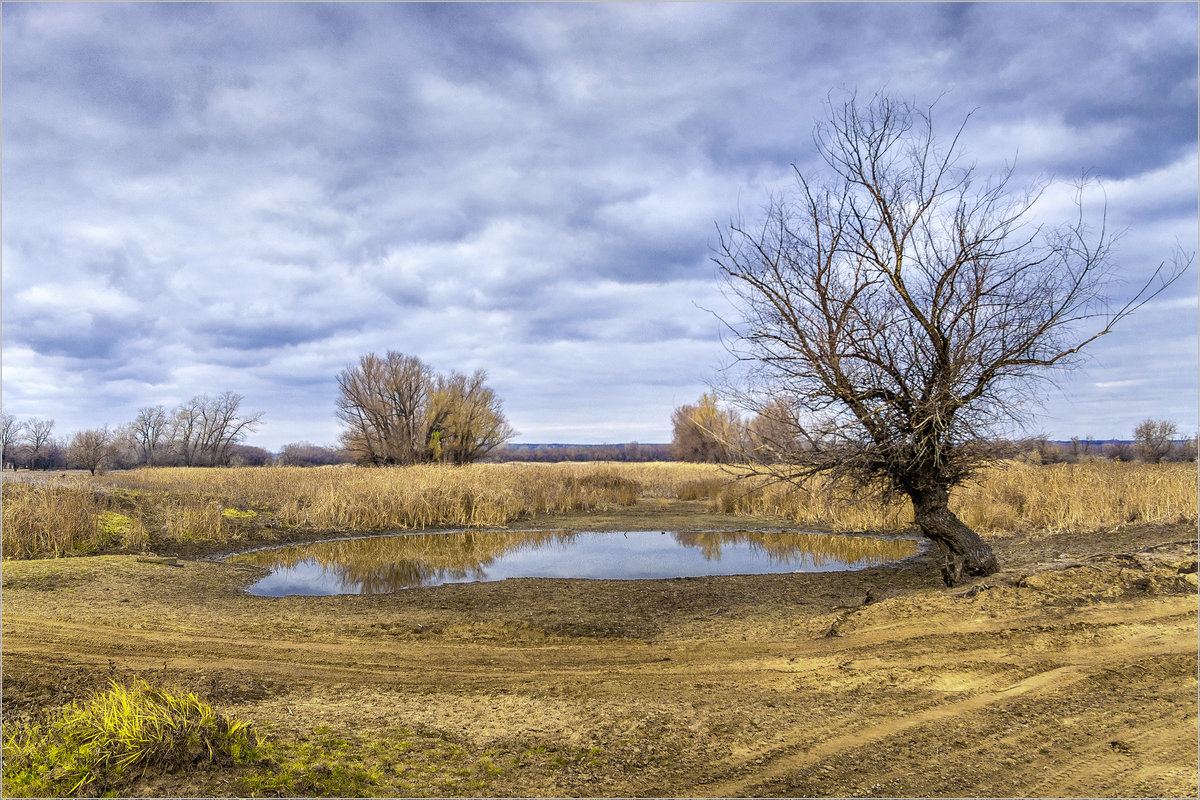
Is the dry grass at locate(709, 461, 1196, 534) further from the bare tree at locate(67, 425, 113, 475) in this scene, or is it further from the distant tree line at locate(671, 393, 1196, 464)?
the bare tree at locate(67, 425, 113, 475)

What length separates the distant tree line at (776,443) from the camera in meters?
8.44

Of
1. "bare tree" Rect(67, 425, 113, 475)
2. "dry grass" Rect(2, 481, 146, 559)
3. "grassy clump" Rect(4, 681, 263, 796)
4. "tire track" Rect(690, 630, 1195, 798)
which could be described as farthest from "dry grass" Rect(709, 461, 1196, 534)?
"bare tree" Rect(67, 425, 113, 475)

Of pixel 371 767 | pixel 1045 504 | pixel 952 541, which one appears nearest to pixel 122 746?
pixel 371 767

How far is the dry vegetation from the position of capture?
13.5 meters

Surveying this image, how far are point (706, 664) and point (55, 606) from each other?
339 inches

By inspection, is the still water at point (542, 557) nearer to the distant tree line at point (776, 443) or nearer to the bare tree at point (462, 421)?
the distant tree line at point (776, 443)

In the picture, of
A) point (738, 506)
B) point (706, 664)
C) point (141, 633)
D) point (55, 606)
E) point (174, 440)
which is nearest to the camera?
point (706, 664)

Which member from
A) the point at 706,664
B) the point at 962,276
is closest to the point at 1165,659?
the point at 706,664

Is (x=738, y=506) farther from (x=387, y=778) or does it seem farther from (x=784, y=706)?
(x=387, y=778)

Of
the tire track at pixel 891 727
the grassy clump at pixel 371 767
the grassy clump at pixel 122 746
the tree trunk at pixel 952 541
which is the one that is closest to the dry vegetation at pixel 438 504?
the tree trunk at pixel 952 541

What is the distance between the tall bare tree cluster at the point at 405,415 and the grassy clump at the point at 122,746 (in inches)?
1389

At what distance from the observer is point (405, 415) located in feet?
128

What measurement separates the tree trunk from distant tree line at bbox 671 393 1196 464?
3.41 ft

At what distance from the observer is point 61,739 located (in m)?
3.74
